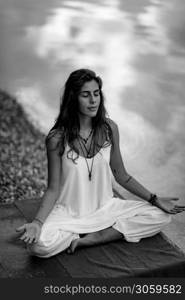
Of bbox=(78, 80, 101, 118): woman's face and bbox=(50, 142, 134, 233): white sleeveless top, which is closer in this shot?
bbox=(78, 80, 101, 118): woman's face

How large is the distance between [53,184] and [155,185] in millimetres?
1564

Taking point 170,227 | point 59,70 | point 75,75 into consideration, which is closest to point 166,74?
point 59,70

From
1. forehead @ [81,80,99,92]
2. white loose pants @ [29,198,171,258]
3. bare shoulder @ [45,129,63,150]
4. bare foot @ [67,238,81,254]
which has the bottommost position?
bare foot @ [67,238,81,254]

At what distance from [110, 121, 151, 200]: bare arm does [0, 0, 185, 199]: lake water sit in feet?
3.86

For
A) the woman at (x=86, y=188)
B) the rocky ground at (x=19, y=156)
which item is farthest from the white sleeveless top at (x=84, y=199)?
the rocky ground at (x=19, y=156)

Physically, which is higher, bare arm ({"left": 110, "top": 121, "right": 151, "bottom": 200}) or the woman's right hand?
bare arm ({"left": 110, "top": 121, "right": 151, "bottom": 200})

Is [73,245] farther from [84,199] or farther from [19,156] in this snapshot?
[19,156]

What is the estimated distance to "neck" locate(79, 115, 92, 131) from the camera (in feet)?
10.5

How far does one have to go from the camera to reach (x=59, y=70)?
6828 millimetres

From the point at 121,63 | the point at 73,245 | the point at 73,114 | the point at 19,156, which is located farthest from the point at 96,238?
the point at 121,63

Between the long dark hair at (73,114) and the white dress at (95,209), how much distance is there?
64 mm

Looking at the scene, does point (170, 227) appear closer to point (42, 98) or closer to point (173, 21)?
point (42, 98)

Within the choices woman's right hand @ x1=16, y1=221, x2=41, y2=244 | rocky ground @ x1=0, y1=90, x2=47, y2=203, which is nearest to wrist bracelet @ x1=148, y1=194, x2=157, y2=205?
woman's right hand @ x1=16, y1=221, x2=41, y2=244

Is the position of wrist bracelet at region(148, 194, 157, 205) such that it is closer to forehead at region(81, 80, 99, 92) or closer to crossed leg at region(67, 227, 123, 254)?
crossed leg at region(67, 227, 123, 254)
